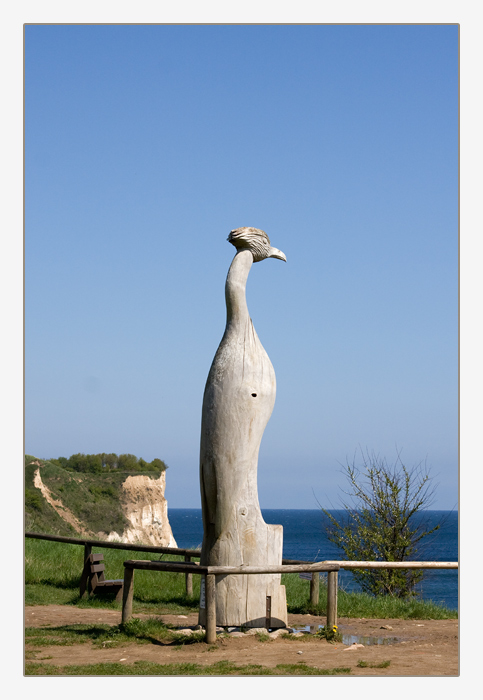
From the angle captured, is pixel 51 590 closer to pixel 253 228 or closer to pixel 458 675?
pixel 253 228

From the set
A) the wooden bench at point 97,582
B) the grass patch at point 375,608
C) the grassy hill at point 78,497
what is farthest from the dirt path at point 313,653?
the grassy hill at point 78,497

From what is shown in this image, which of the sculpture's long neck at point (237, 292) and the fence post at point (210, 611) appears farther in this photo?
the sculpture's long neck at point (237, 292)

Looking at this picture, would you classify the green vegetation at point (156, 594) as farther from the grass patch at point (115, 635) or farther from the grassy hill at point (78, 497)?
the grassy hill at point (78, 497)

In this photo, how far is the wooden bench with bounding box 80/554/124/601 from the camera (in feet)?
41.2

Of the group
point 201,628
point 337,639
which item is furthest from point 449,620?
point 201,628

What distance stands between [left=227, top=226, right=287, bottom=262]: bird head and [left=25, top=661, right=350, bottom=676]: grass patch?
202 inches

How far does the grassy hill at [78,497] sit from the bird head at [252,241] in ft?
92.1

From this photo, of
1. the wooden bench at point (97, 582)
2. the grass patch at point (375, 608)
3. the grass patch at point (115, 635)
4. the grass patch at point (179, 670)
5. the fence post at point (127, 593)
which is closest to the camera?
the grass patch at point (179, 670)

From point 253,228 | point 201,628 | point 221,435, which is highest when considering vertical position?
A: point 253,228

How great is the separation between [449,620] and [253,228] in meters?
6.30

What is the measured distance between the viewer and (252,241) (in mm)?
10031

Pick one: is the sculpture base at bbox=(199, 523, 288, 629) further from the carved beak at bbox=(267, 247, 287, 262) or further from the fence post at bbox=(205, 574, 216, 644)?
the carved beak at bbox=(267, 247, 287, 262)

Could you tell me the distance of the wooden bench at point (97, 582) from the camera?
12555mm

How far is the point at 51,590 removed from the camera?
13.4 meters
